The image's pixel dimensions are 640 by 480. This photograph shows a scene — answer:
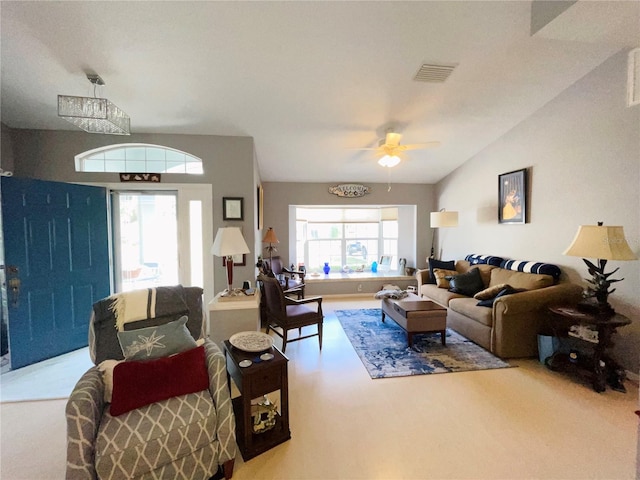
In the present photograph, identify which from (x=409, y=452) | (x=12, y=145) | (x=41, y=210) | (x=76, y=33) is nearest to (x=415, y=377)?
(x=409, y=452)

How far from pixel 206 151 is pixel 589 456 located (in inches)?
174

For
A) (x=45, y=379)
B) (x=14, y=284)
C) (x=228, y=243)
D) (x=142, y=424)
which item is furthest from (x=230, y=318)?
(x=14, y=284)

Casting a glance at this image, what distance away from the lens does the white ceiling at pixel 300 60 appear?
6.31 feet

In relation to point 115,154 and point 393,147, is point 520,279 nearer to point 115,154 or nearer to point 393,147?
point 393,147

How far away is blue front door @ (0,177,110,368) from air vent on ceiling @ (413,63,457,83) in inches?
155

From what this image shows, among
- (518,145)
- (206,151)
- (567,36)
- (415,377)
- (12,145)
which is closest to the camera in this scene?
(567,36)

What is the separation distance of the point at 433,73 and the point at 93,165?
13.6 feet

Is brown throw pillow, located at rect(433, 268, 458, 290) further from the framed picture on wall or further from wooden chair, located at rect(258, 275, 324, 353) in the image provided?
wooden chair, located at rect(258, 275, 324, 353)

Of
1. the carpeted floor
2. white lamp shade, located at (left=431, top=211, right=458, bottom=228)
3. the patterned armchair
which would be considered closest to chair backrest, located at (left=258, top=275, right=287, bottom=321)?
the patterned armchair

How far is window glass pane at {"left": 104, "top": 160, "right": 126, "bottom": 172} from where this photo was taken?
3.44 metres

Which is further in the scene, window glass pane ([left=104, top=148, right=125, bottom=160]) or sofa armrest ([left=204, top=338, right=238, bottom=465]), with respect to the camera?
window glass pane ([left=104, top=148, right=125, bottom=160])

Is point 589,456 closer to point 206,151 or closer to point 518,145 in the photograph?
point 518,145

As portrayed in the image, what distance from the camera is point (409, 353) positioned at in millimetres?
3041

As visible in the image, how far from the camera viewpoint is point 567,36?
214 cm
